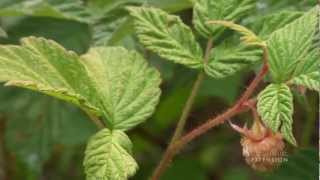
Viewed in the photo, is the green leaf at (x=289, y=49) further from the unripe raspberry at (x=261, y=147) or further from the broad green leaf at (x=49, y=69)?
the broad green leaf at (x=49, y=69)

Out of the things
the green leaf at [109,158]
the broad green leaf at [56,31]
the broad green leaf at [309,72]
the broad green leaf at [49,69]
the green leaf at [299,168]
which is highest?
the broad green leaf at [49,69]

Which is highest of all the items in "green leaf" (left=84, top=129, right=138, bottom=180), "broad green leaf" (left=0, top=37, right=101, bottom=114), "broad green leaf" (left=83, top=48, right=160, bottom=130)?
"broad green leaf" (left=0, top=37, right=101, bottom=114)

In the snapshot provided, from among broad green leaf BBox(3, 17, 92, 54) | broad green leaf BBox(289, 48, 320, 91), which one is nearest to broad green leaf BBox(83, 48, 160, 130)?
broad green leaf BBox(289, 48, 320, 91)

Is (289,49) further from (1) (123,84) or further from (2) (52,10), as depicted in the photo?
(2) (52,10)

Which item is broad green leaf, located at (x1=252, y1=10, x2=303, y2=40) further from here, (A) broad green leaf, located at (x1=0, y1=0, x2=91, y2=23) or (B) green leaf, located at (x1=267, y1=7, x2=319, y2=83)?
(A) broad green leaf, located at (x1=0, y1=0, x2=91, y2=23)

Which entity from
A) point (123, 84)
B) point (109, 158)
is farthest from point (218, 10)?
point (109, 158)

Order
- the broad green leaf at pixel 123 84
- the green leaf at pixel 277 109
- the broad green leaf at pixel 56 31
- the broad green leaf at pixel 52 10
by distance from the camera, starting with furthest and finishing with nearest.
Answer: the broad green leaf at pixel 56 31, the broad green leaf at pixel 52 10, the broad green leaf at pixel 123 84, the green leaf at pixel 277 109

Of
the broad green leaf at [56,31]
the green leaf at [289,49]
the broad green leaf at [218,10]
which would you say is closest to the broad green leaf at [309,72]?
the green leaf at [289,49]
